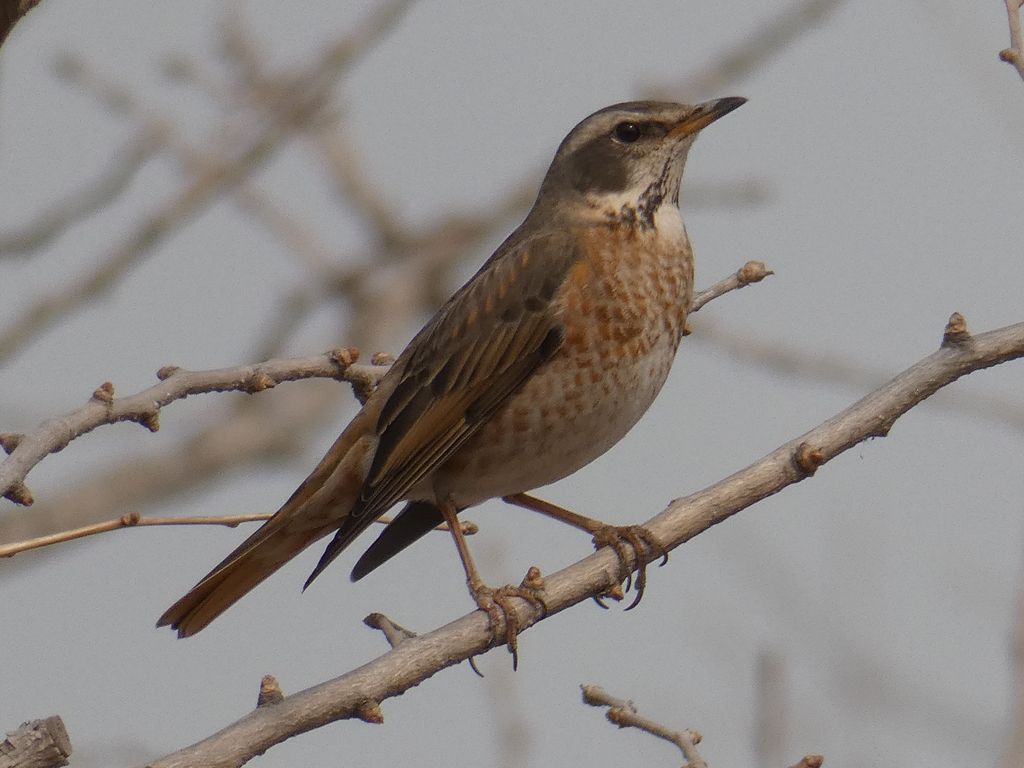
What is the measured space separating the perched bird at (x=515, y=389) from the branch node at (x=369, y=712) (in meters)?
1.47

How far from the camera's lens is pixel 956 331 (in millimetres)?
5211

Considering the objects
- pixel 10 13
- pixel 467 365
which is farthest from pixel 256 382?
pixel 467 365

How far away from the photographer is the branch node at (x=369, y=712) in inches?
180

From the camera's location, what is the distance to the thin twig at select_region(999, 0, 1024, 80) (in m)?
5.11

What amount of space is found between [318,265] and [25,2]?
27.5 feet

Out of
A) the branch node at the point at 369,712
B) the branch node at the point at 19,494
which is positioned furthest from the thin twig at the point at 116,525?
the branch node at the point at 369,712

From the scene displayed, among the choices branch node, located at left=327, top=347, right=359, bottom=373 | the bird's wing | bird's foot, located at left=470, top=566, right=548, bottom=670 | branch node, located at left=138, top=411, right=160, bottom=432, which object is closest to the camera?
branch node, located at left=138, top=411, right=160, bottom=432

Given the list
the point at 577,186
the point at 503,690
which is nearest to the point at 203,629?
the point at 503,690

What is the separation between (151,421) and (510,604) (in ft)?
4.42

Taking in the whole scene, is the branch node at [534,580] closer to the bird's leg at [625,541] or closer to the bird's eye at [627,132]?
the bird's leg at [625,541]

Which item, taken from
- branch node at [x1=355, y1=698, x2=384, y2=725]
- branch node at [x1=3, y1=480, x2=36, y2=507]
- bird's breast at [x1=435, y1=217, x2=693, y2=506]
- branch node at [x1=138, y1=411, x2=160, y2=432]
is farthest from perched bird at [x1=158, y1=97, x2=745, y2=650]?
branch node at [x1=3, y1=480, x2=36, y2=507]

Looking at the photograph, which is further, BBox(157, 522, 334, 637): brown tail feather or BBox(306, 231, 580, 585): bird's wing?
BBox(306, 231, 580, 585): bird's wing

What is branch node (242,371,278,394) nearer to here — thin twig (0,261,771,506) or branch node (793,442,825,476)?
thin twig (0,261,771,506)

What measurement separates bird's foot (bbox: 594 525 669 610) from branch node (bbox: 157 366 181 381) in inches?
59.7
